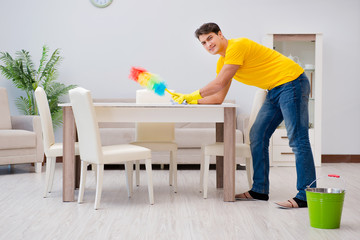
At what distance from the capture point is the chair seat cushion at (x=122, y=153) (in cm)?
337

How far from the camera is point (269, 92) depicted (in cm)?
347

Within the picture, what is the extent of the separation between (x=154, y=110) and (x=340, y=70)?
3618mm

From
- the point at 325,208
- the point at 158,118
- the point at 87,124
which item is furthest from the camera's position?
the point at 158,118

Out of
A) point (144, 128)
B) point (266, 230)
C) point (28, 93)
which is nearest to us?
point (266, 230)

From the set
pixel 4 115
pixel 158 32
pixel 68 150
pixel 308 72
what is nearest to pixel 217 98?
A: pixel 68 150

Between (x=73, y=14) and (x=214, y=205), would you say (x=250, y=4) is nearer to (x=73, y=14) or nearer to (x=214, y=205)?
(x=73, y=14)

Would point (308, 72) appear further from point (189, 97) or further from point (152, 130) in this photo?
point (189, 97)

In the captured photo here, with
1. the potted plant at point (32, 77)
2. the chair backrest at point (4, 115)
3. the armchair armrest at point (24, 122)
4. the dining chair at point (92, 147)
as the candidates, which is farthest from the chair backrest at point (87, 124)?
the potted plant at point (32, 77)

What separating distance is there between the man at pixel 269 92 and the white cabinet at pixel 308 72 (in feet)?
7.84

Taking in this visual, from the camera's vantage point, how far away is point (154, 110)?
359cm

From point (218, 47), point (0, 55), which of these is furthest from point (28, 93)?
point (218, 47)

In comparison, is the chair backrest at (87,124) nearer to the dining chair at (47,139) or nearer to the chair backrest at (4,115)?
the dining chair at (47,139)

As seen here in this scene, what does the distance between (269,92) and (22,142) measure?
292 cm

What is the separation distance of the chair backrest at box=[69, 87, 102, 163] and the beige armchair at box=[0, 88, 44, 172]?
1998mm
